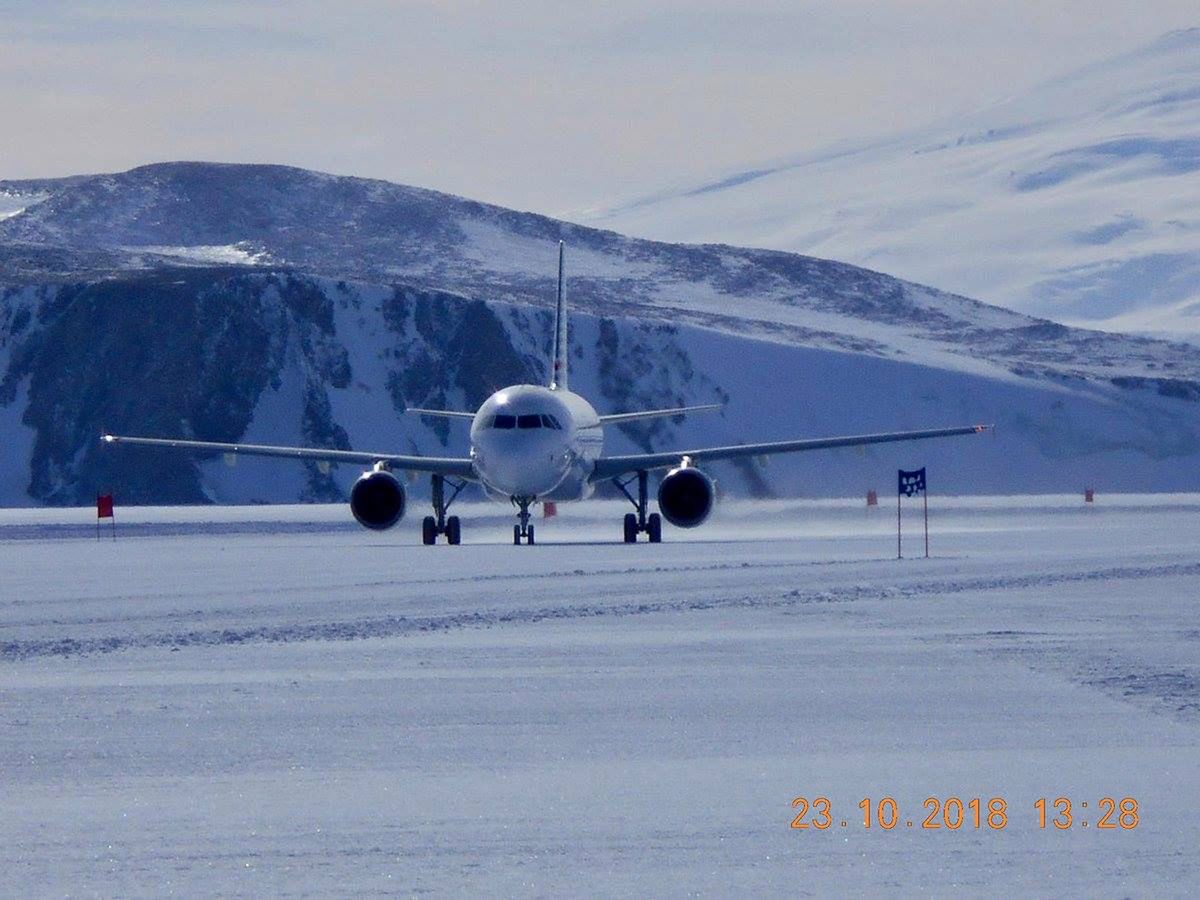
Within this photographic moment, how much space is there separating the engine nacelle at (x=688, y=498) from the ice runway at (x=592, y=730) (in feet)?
41.4

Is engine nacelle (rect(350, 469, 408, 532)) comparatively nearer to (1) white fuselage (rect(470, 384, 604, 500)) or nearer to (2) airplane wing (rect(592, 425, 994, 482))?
(1) white fuselage (rect(470, 384, 604, 500))

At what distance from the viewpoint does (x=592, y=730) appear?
1316 cm

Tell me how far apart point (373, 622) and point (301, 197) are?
549ft

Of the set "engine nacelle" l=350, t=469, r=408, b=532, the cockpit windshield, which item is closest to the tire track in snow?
the cockpit windshield

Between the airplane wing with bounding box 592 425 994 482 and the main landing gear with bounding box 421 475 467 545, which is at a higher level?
the airplane wing with bounding box 592 425 994 482

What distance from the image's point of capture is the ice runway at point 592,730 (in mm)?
9109

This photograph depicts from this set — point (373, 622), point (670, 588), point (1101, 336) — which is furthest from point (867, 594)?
point (1101, 336)

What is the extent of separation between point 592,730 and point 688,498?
27849 millimetres

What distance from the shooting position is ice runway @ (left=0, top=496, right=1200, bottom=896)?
9.11m

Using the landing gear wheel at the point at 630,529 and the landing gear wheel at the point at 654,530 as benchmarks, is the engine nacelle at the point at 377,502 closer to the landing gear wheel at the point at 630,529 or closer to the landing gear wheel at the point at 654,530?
the landing gear wheel at the point at 630,529

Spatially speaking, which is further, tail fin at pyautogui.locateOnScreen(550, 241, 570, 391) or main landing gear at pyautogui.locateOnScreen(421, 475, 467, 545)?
tail fin at pyautogui.locateOnScreen(550, 241, 570, 391)

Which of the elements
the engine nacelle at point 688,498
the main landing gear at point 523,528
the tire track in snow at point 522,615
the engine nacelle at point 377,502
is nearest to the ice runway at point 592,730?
the tire track in snow at point 522,615

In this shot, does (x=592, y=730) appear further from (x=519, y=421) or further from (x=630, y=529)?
(x=630, y=529)

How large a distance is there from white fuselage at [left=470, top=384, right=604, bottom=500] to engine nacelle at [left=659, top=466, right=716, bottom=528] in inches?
78.7
